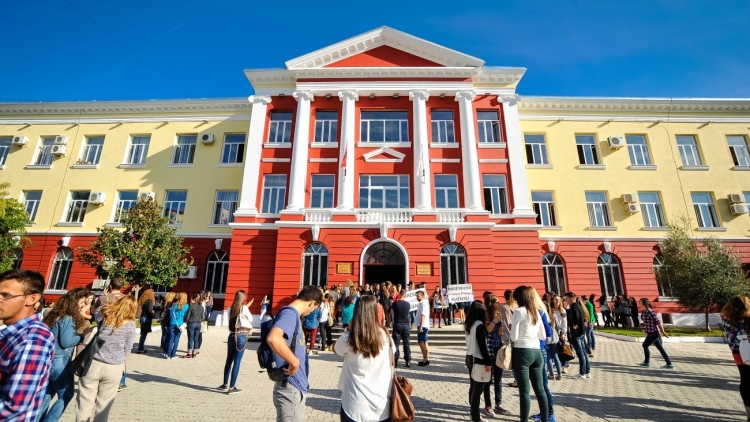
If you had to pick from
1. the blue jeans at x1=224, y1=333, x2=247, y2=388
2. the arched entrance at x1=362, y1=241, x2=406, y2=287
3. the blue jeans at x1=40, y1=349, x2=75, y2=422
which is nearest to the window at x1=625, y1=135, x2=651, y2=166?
the arched entrance at x1=362, y1=241, x2=406, y2=287

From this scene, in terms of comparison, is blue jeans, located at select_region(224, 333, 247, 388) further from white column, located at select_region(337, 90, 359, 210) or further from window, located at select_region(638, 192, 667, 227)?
window, located at select_region(638, 192, 667, 227)

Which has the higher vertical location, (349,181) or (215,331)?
(349,181)

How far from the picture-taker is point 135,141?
75.9ft

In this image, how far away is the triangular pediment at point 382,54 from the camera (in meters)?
20.4

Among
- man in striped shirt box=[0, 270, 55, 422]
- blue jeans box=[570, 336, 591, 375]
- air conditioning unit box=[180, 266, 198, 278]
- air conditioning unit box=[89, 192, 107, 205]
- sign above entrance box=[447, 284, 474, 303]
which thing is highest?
air conditioning unit box=[89, 192, 107, 205]

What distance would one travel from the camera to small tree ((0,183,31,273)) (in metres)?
18.1

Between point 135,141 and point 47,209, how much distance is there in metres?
6.56

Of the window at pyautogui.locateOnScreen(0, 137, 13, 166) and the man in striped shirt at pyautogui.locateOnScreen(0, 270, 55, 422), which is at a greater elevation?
the window at pyautogui.locateOnScreen(0, 137, 13, 166)

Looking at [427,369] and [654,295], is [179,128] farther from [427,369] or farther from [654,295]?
[654,295]

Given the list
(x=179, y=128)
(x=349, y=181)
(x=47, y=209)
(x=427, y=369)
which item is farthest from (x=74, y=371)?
(x=47, y=209)

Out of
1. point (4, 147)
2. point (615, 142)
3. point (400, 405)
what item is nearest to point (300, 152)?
point (400, 405)

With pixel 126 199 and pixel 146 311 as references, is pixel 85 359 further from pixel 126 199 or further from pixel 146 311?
pixel 126 199

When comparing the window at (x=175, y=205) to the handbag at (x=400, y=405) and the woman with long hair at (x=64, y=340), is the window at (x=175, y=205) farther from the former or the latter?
the handbag at (x=400, y=405)

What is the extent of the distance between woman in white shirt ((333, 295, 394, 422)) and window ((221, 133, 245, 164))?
20944mm
